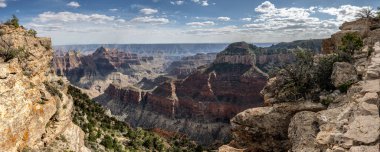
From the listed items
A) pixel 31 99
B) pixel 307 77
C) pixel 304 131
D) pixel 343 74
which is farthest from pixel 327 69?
pixel 31 99

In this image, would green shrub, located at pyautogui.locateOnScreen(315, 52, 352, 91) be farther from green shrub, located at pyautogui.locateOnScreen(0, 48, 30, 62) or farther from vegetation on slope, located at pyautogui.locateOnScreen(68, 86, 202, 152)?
vegetation on slope, located at pyautogui.locateOnScreen(68, 86, 202, 152)

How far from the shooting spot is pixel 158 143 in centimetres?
7669

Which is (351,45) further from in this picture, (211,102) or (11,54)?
(211,102)

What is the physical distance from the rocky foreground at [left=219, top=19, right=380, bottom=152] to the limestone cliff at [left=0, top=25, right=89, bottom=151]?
64.0ft

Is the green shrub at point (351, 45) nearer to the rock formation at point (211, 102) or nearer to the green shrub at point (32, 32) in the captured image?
the green shrub at point (32, 32)

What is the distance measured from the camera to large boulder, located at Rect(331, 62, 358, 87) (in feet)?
73.5

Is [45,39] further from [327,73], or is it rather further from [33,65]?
[327,73]

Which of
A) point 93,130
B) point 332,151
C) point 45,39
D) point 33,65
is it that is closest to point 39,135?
point 33,65

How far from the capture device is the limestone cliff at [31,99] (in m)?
31.0

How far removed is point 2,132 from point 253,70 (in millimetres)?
167052

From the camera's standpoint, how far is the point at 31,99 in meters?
36.1

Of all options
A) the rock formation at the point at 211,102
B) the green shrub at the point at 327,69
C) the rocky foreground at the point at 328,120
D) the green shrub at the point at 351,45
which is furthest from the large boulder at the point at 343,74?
the rock formation at the point at 211,102

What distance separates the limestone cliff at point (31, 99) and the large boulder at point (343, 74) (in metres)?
26.7

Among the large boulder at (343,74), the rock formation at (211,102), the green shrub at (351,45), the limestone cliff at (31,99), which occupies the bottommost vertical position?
the rock formation at (211,102)
